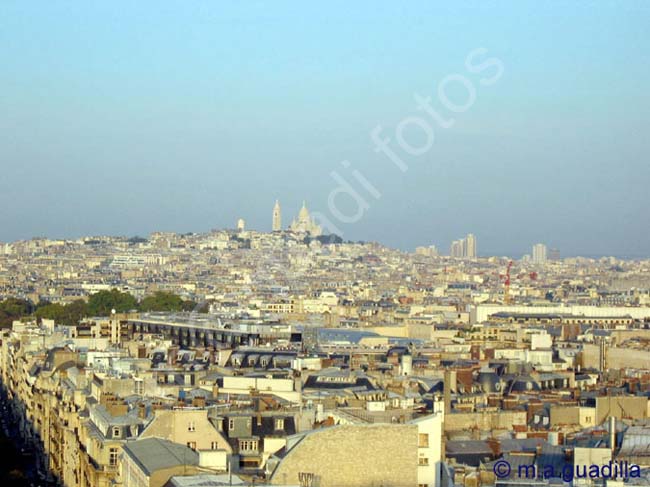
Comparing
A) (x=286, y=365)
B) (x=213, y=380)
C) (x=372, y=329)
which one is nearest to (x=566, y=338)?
(x=372, y=329)

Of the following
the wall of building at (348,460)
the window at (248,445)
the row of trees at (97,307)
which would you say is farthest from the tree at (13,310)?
the wall of building at (348,460)

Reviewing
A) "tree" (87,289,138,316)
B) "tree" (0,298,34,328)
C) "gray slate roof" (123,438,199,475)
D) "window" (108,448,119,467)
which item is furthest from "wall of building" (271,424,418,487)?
"tree" (87,289,138,316)

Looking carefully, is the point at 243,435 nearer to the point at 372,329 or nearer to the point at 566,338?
the point at 566,338

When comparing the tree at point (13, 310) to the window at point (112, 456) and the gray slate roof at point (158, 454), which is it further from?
the gray slate roof at point (158, 454)

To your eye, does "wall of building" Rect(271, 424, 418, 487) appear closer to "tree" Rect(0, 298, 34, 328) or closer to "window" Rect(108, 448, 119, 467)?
"window" Rect(108, 448, 119, 467)

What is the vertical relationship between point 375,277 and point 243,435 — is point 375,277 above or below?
above

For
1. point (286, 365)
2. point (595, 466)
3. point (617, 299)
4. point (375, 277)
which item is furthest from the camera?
point (375, 277)

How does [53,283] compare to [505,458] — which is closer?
[505,458]
